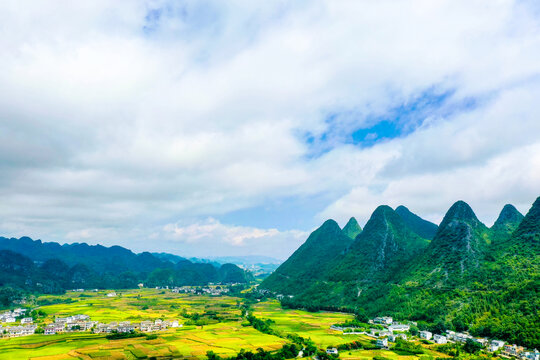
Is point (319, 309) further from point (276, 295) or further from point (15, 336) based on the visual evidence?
point (15, 336)

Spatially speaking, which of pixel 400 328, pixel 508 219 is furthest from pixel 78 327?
pixel 508 219

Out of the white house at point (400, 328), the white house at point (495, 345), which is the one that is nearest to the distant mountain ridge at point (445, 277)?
the white house at point (495, 345)

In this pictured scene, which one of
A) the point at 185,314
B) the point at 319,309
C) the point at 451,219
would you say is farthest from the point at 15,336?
the point at 451,219

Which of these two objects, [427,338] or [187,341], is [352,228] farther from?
[187,341]

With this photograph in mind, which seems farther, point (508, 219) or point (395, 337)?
point (508, 219)

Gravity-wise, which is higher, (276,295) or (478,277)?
(478,277)

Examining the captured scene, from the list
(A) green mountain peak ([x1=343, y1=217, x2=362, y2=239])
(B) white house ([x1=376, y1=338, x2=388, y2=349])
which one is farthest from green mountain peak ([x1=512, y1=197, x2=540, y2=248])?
(A) green mountain peak ([x1=343, y1=217, x2=362, y2=239])
